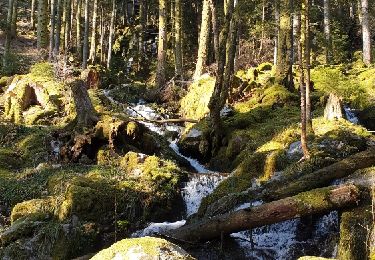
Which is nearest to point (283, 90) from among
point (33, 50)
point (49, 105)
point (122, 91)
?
point (49, 105)

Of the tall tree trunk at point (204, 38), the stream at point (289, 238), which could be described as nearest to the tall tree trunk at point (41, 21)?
the tall tree trunk at point (204, 38)

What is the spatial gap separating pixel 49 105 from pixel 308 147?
1207 centimetres

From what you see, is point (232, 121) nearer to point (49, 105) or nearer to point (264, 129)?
point (264, 129)

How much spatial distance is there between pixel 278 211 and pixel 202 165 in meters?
7.27

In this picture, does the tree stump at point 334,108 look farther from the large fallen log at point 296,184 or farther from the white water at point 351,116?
the large fallen log at point 296,184

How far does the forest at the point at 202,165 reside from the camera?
24.1ft

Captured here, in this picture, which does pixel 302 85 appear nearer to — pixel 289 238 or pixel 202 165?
pixel 289 238

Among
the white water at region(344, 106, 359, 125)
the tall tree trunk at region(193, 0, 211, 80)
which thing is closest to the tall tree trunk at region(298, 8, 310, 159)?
the white water at region(344, 106, 359, 125)

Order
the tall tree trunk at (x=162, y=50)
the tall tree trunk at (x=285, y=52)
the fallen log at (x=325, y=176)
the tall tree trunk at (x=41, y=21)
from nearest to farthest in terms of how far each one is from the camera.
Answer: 1. the fallen log at (x=325, y=176)
2. the tall tree trunk at (x=285, y=52)
3. the tall tree trunk at (x=162, y=50)
4. the tall tree trunk at (x=41, y=21)

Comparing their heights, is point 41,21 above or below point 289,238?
above

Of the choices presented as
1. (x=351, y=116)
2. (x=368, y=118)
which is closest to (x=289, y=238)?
(x=368, y=118)

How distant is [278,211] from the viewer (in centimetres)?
715

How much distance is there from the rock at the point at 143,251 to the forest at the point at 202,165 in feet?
0.04

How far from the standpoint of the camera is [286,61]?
17438mm
